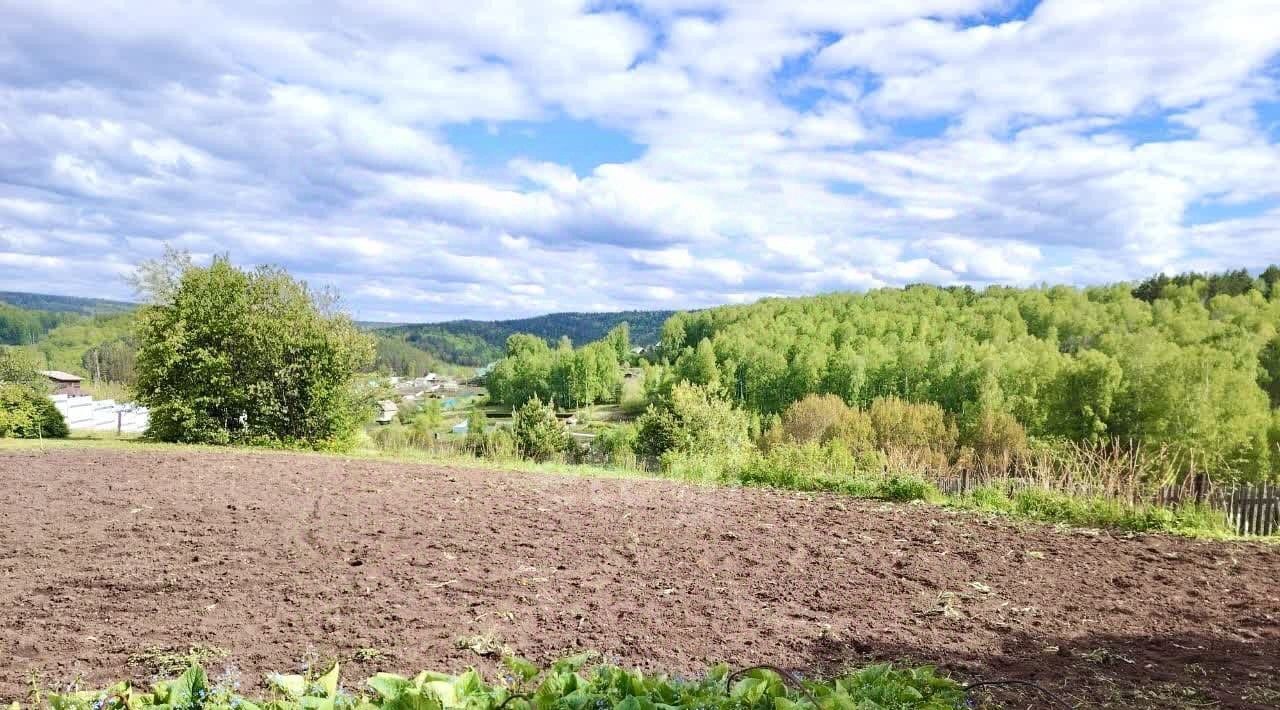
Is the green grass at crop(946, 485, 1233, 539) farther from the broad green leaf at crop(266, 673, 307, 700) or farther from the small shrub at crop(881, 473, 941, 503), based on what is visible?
the broad green leaf at crop(266, 673, 307, 700)

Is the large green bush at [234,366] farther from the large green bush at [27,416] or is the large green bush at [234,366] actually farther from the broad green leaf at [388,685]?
the broad green leaf at [388,685]

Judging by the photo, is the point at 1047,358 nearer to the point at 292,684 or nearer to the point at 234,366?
the point at 234,366

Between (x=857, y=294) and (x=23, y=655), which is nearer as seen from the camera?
(x=23, y=655)

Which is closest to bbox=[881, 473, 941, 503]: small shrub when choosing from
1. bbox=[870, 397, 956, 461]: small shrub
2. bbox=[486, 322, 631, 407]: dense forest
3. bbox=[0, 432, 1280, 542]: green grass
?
bbox=[0, 432, 1280, 542]: green grass

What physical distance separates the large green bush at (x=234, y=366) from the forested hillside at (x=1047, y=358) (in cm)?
2075

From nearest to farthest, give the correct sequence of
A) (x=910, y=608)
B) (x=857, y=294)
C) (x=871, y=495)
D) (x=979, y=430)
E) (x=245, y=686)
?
(x=245, y=686), (x=910, y=608), (x=871, y=495), (x=979, y=430), (x=857, y=294)

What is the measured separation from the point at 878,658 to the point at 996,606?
5.99 feet

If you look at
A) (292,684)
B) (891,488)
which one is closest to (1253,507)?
(891,488)

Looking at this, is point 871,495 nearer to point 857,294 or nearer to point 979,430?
point 979,430

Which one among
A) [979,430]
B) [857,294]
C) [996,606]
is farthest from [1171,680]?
[857,294]

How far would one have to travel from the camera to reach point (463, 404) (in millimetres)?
124438

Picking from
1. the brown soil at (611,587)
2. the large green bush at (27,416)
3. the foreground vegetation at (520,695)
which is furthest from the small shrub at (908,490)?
the large green bush at (27,416)

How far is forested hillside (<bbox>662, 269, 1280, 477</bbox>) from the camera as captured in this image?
41469 millimetres

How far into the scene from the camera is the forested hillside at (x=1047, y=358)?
41469mm
